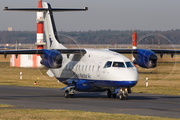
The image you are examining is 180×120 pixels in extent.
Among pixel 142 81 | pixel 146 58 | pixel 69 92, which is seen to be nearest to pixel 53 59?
pixel 69 92

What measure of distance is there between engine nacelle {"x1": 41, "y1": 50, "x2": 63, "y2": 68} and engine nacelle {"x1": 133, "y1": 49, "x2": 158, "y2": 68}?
231 inches

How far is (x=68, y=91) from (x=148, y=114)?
10.1 meters

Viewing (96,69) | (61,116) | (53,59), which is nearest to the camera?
(61,116)

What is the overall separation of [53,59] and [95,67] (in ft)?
9.90

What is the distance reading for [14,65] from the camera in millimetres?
71375

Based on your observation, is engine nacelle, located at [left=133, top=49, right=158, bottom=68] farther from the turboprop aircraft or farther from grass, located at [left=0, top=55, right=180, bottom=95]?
grass, located at [left=0, top=55, right=180, bottom=95]

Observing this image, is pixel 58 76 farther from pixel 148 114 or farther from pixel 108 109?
pixel 148 114

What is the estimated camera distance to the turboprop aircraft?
2095cm

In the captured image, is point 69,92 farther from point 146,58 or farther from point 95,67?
point 146,58

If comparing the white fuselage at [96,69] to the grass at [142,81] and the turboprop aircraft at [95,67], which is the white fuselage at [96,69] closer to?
the turboprop aircraft at [95,67]

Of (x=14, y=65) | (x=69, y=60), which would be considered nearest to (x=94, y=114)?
(x=69, y=60)

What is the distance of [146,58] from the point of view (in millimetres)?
23750

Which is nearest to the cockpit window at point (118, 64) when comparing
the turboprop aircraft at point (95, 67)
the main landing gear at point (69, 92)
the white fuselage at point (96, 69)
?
the turboprop aircraft at point (95, 67)

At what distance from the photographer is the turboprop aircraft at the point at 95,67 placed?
68.7ft
